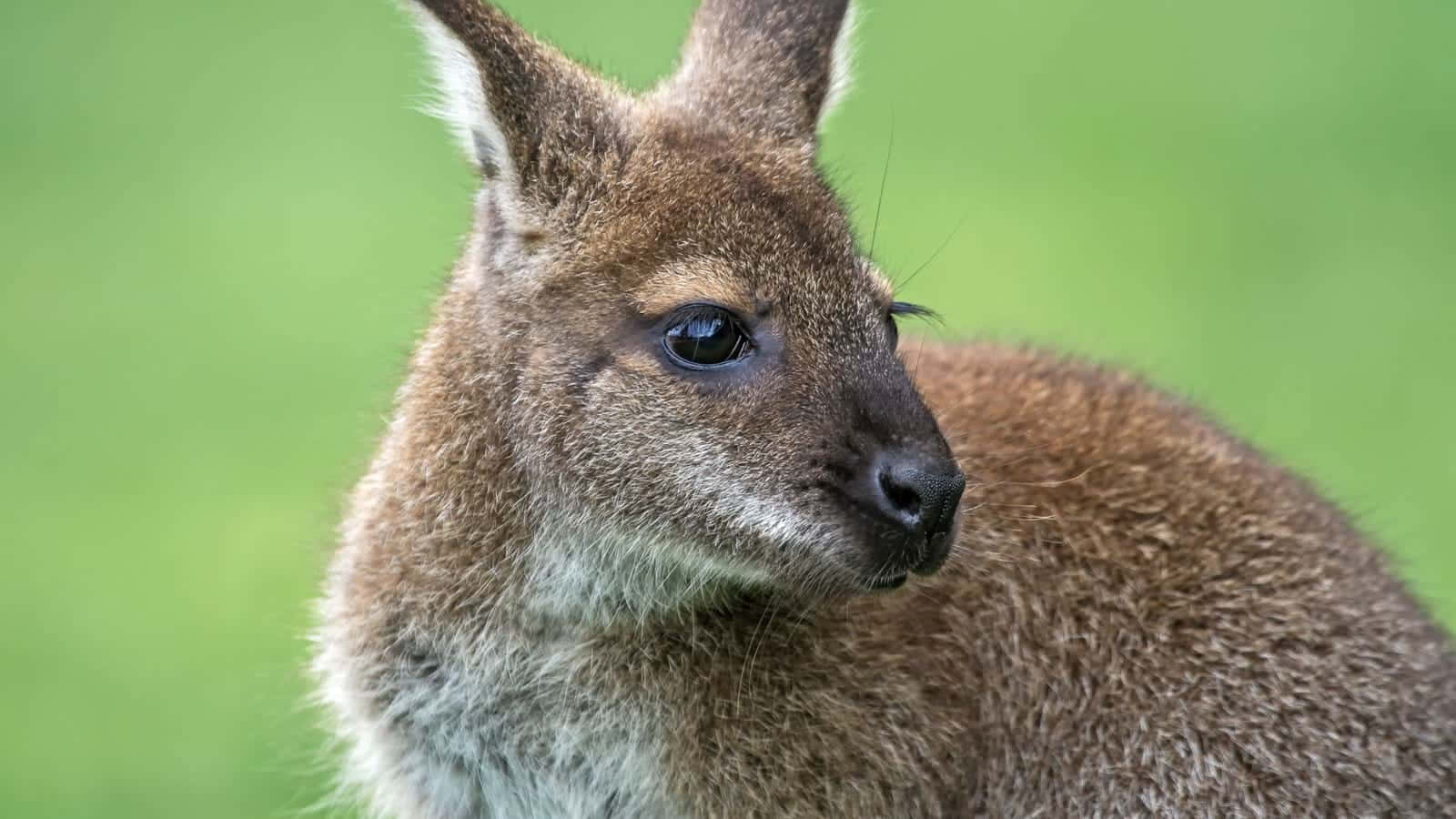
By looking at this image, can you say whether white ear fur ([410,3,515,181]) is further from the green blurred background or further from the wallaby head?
the green blurred background

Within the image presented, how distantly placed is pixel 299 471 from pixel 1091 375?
7602mm

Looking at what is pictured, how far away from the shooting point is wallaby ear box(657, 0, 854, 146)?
6.62m

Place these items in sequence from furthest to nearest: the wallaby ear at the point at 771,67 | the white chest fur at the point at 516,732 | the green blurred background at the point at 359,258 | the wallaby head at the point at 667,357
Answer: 1. the green blurred background at the point at 359,258
2. the wallaby ear at the point at 771,67
3. the white chest fur at the point at 516,732
4. the wallaby head at the point at 667,357

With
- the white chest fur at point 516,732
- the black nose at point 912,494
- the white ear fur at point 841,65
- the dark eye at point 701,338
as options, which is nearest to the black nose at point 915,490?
the black nose at point 912,494

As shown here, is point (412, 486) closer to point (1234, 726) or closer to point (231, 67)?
point (1234, 726)

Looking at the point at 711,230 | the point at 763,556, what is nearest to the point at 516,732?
the point at 763,556

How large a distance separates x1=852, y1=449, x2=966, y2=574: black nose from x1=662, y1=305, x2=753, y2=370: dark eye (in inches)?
24.8

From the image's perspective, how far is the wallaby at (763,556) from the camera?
5.84m

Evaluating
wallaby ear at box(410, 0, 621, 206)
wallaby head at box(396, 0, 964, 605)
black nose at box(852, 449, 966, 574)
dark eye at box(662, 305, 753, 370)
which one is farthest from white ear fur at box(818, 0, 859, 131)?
black nose at box(852, 449, 966, 574)

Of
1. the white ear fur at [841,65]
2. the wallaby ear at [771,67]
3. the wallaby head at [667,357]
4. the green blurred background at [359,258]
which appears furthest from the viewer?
the green blurred background at [359,258]

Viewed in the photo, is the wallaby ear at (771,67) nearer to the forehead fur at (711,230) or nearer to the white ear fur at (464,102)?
the forehead fur at (711,230)

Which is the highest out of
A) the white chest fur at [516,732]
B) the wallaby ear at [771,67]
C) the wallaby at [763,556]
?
the wallaby ear at [771,67]

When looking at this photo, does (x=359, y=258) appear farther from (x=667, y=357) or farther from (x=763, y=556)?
(x=763, y=556)

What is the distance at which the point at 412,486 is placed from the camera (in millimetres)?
6504
